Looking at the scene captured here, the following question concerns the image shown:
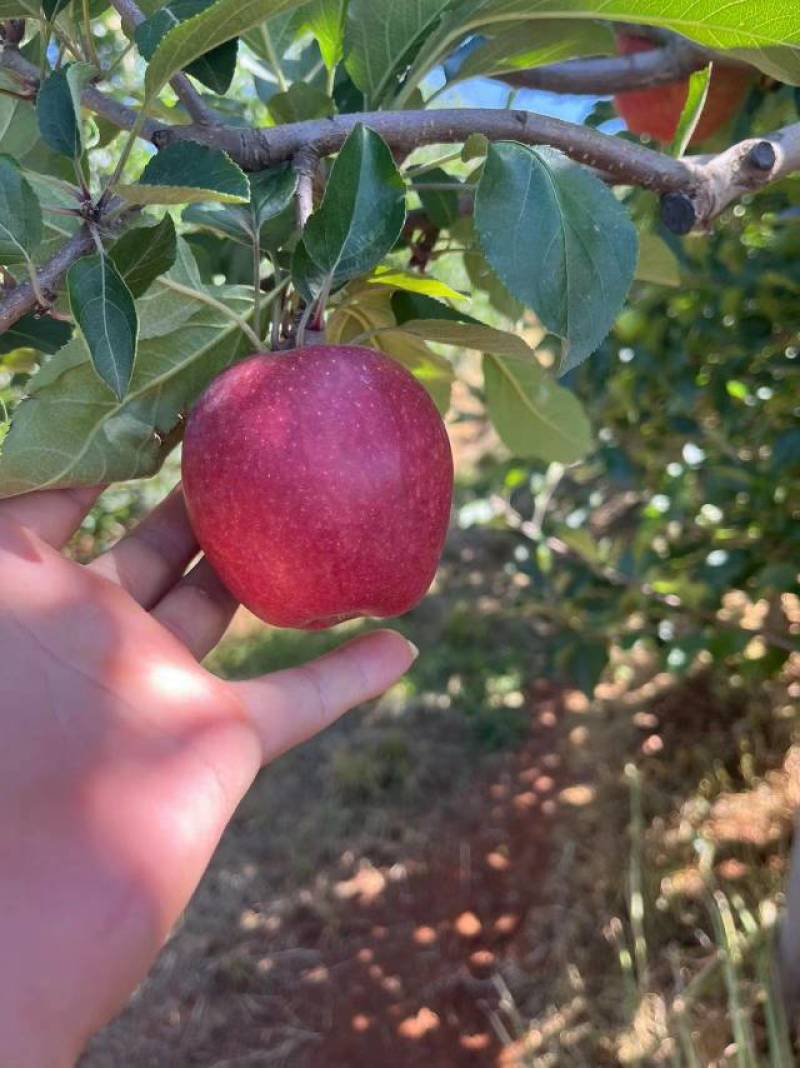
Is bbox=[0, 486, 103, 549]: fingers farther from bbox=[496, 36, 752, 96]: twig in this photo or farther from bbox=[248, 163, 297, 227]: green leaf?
bbox=[496, 36, 752, 96]: twig

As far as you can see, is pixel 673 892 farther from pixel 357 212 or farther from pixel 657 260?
pixel 357 212

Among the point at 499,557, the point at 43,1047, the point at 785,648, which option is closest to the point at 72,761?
the point at 43,1047

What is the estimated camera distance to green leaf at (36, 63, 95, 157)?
0.60 m

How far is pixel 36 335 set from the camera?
0.87m

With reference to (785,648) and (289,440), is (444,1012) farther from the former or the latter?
(289,440)

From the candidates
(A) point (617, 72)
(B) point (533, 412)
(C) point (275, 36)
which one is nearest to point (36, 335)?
(C) point (275, 36)

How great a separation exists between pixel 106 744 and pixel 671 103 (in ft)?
3.74

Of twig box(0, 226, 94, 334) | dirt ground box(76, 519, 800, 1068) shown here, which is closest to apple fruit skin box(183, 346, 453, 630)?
twig box(0, 226, 94, 334)

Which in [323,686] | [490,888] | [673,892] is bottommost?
[490,888]

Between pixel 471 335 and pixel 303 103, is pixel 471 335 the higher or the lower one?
the lower one

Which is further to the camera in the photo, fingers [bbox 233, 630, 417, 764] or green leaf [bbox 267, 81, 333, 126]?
fingers [bbox 233, 630, 417, 764]

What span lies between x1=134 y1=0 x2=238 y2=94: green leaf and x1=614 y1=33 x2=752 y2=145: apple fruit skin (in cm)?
75

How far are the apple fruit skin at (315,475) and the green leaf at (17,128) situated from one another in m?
0.33

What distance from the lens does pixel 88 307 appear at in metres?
0.58
